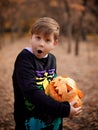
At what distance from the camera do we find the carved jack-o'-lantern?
8.24 feet

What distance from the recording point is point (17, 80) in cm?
247

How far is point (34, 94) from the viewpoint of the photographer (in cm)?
237

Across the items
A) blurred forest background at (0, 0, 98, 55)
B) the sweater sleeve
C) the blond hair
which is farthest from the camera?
blurred forest background at (0, 0, 98, 55)

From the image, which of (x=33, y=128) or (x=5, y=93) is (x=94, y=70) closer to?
(x=5, y=93)

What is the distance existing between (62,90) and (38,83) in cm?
24

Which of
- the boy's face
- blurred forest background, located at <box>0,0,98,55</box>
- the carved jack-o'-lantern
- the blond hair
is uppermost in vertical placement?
blurred forest background, located at <box>0,0,98,55</box>

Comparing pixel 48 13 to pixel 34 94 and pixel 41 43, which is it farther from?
pixel 34 94

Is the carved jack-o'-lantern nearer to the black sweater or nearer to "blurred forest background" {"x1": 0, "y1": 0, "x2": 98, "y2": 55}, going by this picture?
the black sweater

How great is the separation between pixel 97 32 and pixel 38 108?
30.4m

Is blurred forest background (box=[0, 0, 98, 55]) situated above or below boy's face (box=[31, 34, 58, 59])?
above

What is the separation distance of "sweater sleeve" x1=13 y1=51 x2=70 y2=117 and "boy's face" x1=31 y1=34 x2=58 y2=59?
171mm

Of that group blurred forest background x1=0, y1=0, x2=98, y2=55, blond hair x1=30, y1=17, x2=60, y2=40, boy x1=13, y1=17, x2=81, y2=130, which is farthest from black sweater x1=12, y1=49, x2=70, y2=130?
blurred forest background x1=0, y1=0, x2=98, y2=55

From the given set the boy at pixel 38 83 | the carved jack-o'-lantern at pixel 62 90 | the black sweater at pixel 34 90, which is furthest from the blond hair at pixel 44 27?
the carved jack-o'-lantern at pixel 62 90

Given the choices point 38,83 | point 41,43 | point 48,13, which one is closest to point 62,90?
point 38,83
